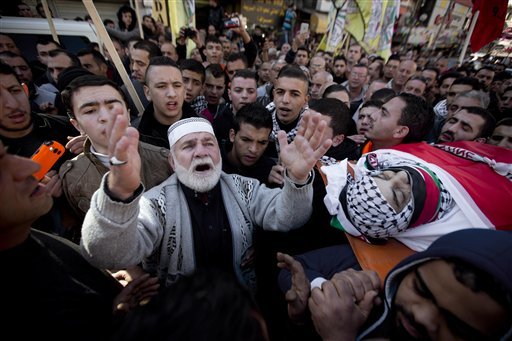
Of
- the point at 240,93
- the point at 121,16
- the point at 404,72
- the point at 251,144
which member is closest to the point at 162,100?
the point at 251,144

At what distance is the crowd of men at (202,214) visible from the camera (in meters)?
0.83

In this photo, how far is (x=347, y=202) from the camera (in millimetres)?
1513

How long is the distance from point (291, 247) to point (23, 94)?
9.73 ft

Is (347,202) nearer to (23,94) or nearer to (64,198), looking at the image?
(64,198)

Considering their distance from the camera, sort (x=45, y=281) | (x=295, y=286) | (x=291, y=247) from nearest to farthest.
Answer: (x=45, y=281), (x=295, y=286), (x=291, y=247)

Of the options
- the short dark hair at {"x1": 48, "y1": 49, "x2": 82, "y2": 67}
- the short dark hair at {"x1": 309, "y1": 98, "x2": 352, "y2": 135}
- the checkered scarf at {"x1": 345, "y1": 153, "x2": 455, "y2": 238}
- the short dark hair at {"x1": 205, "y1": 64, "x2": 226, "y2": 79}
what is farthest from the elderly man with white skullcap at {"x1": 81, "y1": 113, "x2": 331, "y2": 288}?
the short dark hair at {"x1": 48, "y1": 49, "x2": 82, "y2": 67}

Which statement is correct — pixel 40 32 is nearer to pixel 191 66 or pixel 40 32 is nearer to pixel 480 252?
pixel 191 66

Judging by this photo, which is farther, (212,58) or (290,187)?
(212,58)

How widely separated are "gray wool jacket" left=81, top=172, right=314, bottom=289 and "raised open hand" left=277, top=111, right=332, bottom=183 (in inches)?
3.4

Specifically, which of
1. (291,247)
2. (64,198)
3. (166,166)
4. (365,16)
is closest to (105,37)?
(166,166)

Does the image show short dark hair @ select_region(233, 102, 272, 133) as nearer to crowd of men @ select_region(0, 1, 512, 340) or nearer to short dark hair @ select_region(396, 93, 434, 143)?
crowd of men @ select_region(0, 1, 512, 340)

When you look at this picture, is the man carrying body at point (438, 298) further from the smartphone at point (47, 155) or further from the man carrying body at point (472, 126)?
the man carrying body at point (472, 126)

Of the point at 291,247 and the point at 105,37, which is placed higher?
the point at 105,37

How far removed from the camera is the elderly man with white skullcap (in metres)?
1.13
